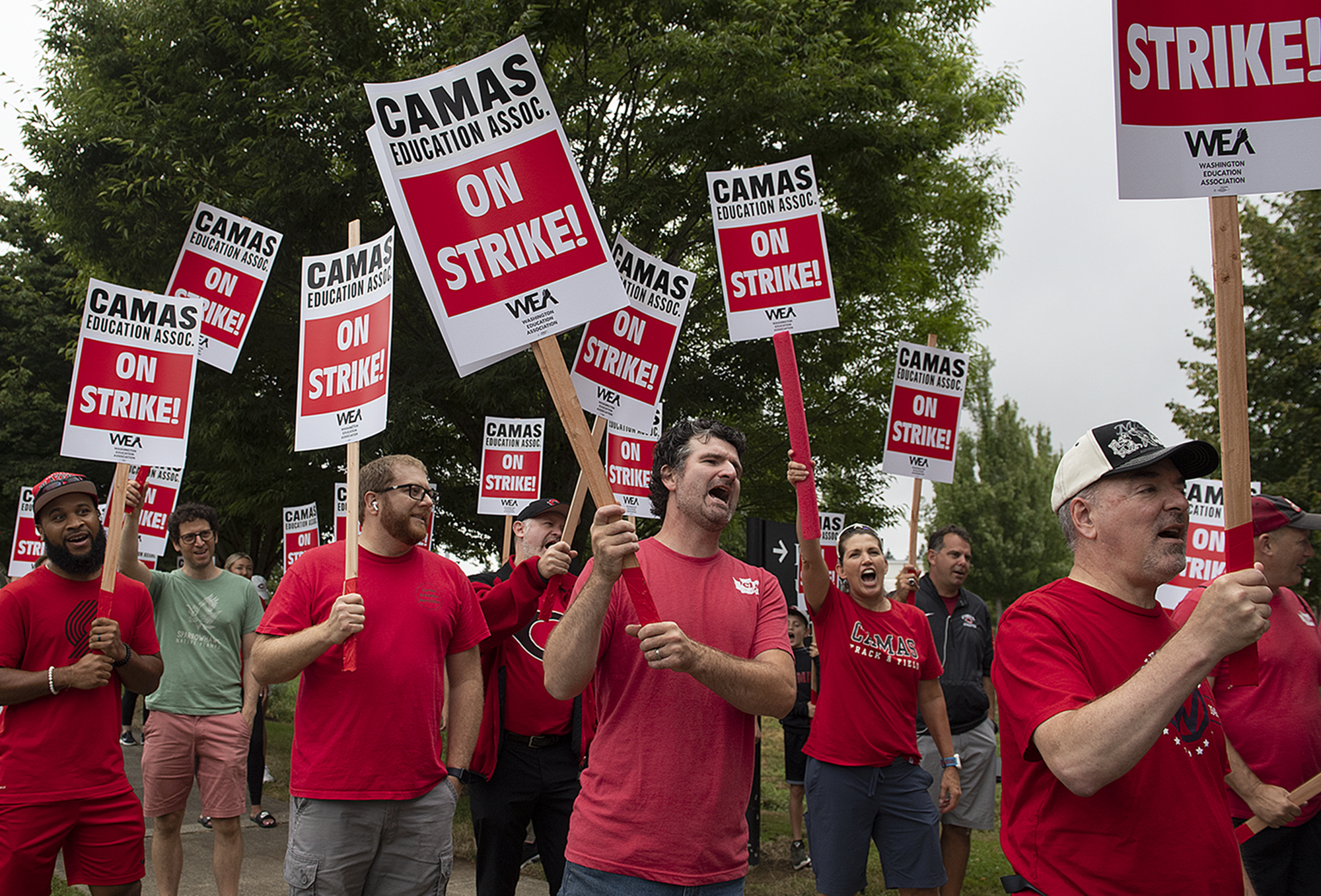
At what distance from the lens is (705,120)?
1275 cm

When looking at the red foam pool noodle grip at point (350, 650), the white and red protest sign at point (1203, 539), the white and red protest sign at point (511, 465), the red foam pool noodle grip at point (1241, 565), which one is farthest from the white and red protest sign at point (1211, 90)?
the white and red protest sign at point (511, 465)

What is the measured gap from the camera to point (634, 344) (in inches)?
269

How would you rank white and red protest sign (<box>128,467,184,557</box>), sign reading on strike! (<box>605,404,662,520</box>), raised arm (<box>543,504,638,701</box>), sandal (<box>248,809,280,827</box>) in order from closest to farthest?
1. raised arm (<box>543,504,638,701</box>)
2. sign reading on strike! (<box>605,404,662,520</box>)
3. sandal (<box>248,809,280,827</box>)
4. white and red protest sign (<box>128,467,184,557</box>)

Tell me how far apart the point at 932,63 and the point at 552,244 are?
14737 mm

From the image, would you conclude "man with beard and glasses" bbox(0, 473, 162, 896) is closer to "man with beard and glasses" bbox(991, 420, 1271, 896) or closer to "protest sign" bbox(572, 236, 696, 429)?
"protest sign" bbox(572, 236, 696, 429)

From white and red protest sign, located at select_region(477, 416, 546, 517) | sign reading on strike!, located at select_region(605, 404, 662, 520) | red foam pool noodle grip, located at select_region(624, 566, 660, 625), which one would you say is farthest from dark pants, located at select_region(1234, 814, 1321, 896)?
white and red protest sign, located at select_region(477, 416, 546, 517)

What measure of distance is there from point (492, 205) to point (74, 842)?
342cm

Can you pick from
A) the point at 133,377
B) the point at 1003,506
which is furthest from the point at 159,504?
the point at 1003,506

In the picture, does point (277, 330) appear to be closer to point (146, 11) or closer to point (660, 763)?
point (146, 11)

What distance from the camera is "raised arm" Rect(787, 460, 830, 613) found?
200 inches

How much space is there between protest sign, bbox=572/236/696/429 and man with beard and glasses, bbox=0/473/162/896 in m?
2.93

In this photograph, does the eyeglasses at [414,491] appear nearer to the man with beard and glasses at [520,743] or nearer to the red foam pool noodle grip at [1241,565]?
the man with beard and glasses at [520,743]

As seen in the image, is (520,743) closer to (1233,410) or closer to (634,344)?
(634,344)

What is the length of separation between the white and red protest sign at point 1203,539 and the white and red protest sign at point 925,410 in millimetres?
1871
